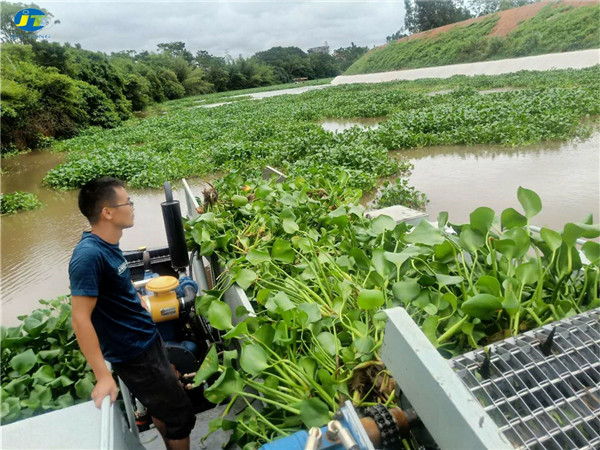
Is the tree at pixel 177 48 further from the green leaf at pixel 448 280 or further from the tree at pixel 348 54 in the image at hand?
the green leaf at pixel 448 280

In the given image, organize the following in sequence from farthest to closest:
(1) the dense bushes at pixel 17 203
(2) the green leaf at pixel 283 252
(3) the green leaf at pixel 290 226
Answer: (1) the dense bushes at pixel 17 203
(3) the green leaf at pixel 290 226
(2) the green leaf at pixel 283 252

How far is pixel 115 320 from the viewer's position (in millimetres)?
1600

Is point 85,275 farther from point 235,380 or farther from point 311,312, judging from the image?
point 311,312

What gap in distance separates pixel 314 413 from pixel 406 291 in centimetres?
55

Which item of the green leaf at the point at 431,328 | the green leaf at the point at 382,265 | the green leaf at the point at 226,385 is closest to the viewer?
the green leaf at the point at 431,328

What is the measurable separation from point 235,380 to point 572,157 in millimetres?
6350

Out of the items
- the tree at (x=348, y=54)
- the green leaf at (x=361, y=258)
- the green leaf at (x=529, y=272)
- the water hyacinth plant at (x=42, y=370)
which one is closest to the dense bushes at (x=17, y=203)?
the water hyacinth plant at (x=42, y=370)

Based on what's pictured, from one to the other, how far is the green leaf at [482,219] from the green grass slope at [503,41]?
28467 mm

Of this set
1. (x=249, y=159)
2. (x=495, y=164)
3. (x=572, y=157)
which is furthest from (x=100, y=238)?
(x=249, y=159)

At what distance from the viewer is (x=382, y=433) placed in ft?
2.81

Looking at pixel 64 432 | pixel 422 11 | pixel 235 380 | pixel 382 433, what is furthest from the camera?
pixel 422 11

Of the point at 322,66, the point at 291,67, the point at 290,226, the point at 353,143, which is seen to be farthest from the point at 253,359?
the point at 322,66

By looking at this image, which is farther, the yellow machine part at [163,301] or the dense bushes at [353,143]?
the dense bushes at [353,143]

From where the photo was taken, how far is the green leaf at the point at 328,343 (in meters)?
1.29
